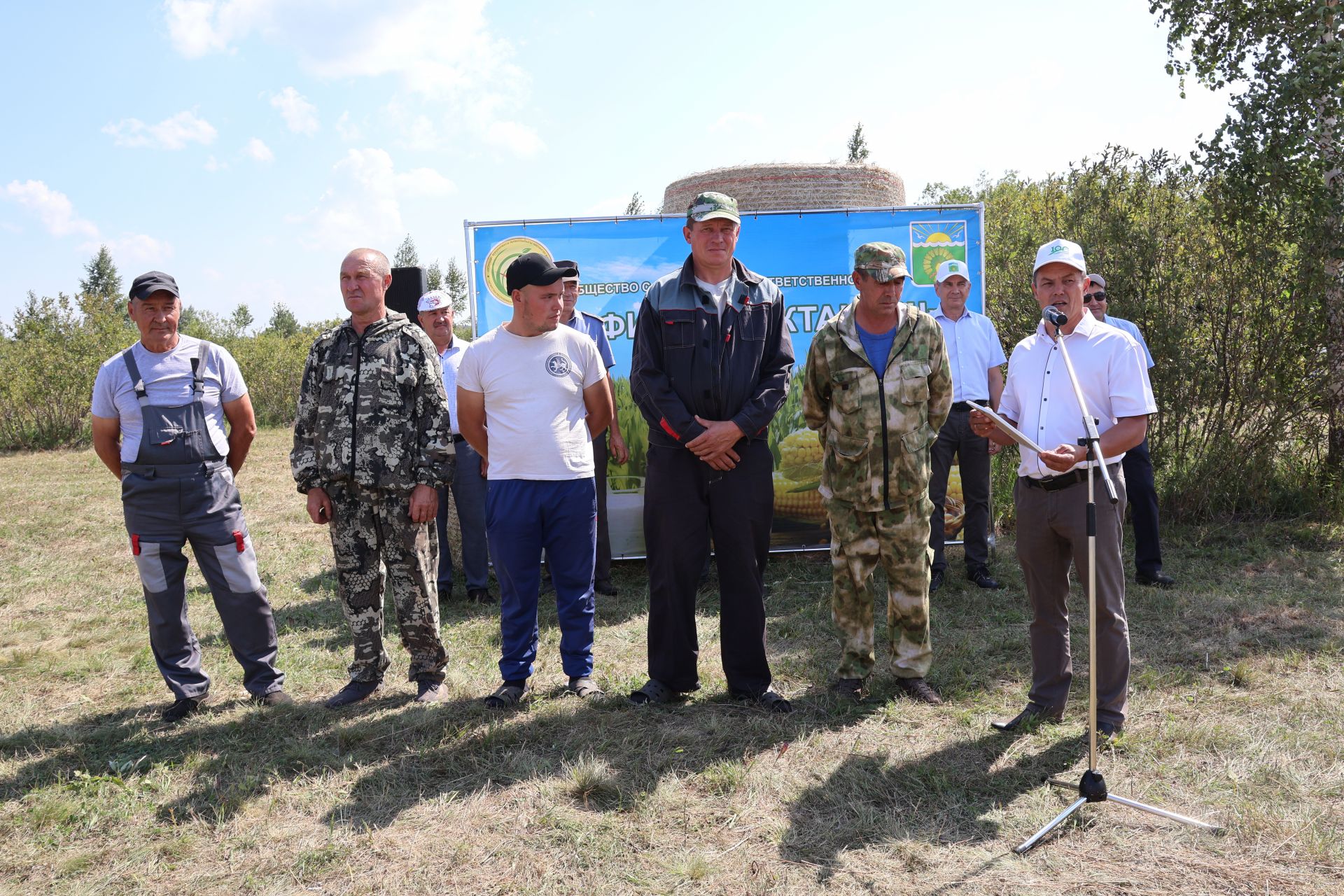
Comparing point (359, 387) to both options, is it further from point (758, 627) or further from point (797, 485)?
point (797, 485)

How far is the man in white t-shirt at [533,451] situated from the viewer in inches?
161

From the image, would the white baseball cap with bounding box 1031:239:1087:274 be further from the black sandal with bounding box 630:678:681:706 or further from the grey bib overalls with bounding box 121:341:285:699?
the grey bib overalls with bounding box 121:341:285:699

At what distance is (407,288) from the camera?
24.0ft

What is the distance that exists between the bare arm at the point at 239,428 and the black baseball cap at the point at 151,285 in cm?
57

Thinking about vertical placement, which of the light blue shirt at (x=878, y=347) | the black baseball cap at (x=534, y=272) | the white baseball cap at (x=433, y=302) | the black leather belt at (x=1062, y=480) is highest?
the white baseball cap at (x=433, y=302)

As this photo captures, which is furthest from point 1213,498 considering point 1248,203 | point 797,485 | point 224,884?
point 224,884

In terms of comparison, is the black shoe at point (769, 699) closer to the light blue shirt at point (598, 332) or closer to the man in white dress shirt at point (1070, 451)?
the man in white dress shirt at point (1070, 451)

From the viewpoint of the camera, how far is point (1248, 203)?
714cm

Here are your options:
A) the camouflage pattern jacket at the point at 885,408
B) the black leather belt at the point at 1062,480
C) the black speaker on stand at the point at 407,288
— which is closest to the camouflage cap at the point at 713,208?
the camouflage pattern jacket at the point at 885,408

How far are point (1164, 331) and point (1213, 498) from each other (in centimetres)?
147

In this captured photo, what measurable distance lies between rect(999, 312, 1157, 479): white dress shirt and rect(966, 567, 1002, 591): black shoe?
258cm

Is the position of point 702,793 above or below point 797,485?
below

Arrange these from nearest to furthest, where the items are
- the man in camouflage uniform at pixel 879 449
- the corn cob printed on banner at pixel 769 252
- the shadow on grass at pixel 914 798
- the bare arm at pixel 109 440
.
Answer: the shadow on grass at pixel 914 798 → the man in camouflage uniform at pixel 879 449 → the bare arm at pixel 109 440 → the corn cob printed on banner at pixel 769 252

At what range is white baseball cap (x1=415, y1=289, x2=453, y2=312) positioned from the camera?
246 inches
